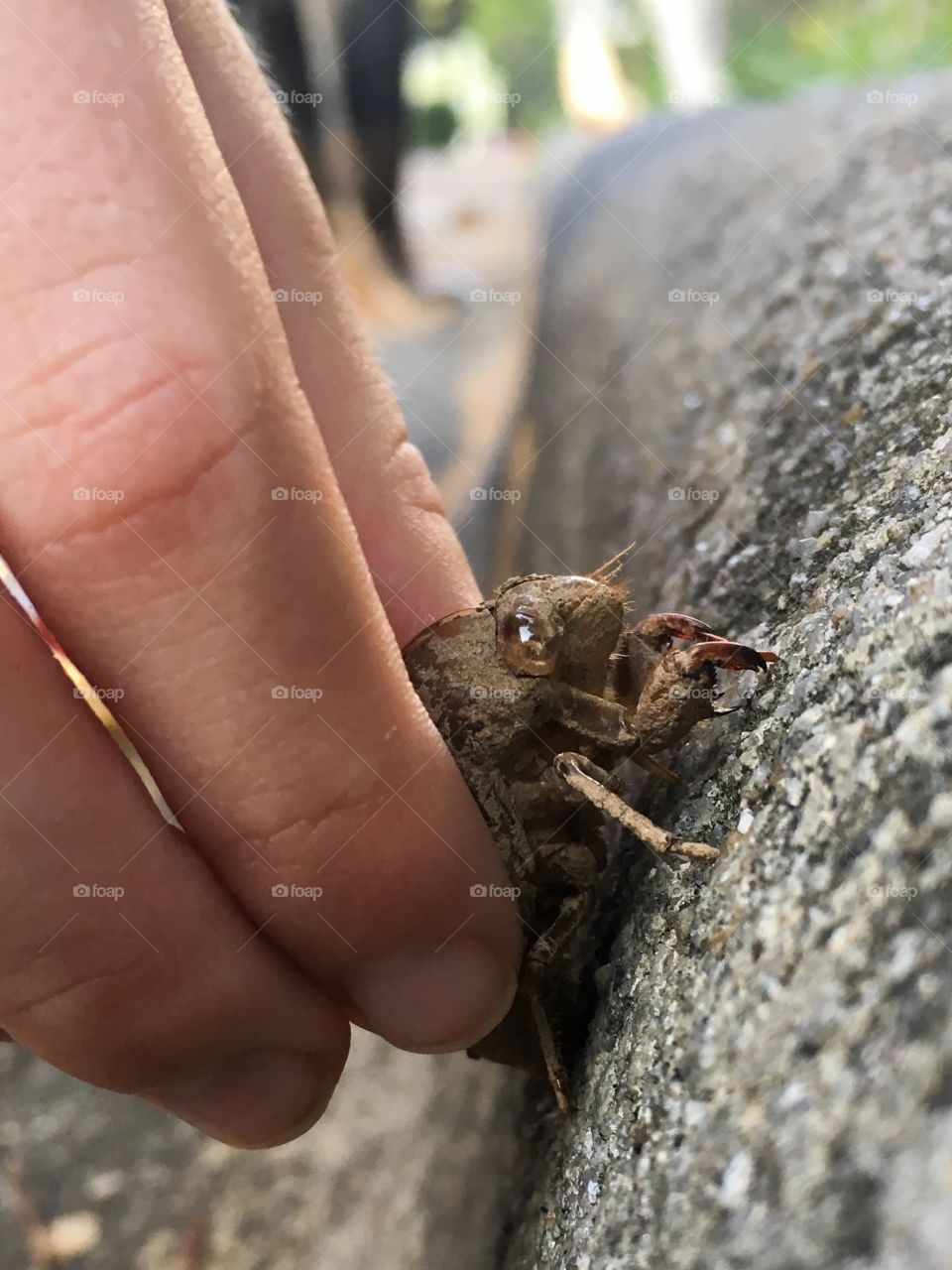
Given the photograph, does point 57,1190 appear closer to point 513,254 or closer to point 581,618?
point 581,618

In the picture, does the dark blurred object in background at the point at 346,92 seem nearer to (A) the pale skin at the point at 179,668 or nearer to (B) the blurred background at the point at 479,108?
(B) the blurred background at the point at 479,108

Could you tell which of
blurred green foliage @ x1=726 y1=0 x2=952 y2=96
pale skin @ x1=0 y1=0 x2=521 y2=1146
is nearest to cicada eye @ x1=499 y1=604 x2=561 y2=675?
pale skin @ x1=0 y1=0 x2=521 y2=1146

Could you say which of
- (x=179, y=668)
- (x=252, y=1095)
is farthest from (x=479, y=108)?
(x=252, y=1095)

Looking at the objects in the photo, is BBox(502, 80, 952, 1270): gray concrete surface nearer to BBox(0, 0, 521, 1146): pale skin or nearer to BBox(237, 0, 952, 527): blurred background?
BBox(0, 0, 521, 1146): pale skin

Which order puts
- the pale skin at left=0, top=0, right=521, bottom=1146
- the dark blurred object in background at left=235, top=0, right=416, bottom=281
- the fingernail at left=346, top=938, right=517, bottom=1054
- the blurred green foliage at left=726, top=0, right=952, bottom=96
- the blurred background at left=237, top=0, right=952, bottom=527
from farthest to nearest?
the blurred green foliage at left=726, top=0, right=952, bottom=96, the blurred background at left=237, top=0, right=952, bottom=527, the dark blurred object in background at left=235, top=0, right=416, bottom=281, the fingernail at left=346, top=938, right=517, bottom=1054, the pale skin at left=0, top=0, right=521, bottom=1146

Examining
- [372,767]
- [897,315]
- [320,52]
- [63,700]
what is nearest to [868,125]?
[897,315]

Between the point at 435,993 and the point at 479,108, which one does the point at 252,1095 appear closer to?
the point at 435,993

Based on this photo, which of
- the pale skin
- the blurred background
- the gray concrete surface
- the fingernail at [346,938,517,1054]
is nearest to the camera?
the gray concrete surface
